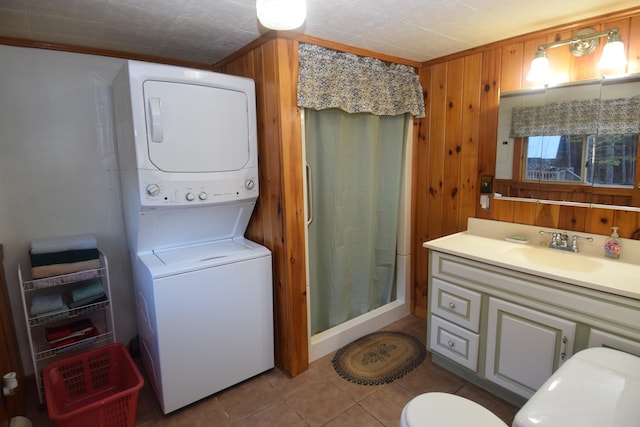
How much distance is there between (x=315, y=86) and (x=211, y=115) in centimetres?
63

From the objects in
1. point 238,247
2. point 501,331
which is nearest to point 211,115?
point 238,247

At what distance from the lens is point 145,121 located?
5.75 ft

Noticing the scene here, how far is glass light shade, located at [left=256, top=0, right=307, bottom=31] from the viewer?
129 cm

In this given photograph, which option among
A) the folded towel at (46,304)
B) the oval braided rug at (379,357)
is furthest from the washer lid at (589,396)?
the folded towel at (46,304)

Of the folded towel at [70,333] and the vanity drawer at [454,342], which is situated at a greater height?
the folded towel at [70,333]

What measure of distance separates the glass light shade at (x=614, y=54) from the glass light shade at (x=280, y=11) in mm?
1562

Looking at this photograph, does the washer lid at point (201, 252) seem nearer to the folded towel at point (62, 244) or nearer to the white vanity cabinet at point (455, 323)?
the folded towel at point (62, 244)

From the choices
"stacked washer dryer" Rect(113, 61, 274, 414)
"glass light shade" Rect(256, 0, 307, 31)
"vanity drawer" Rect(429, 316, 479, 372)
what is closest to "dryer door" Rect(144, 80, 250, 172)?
"stacked washer dryer" Rect(113, 61, 274, 414)

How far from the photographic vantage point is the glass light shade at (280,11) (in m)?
1.29

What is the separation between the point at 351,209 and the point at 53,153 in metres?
1.92

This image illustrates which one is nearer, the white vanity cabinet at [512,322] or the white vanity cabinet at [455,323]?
the white vanity cabinet at [512,322]

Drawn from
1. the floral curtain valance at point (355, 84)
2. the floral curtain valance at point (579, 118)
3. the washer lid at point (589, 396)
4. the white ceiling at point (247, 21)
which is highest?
the white ceiling at point (247, 21)

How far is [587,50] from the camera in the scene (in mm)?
1896

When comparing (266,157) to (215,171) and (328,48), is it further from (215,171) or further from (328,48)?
(328,48)
